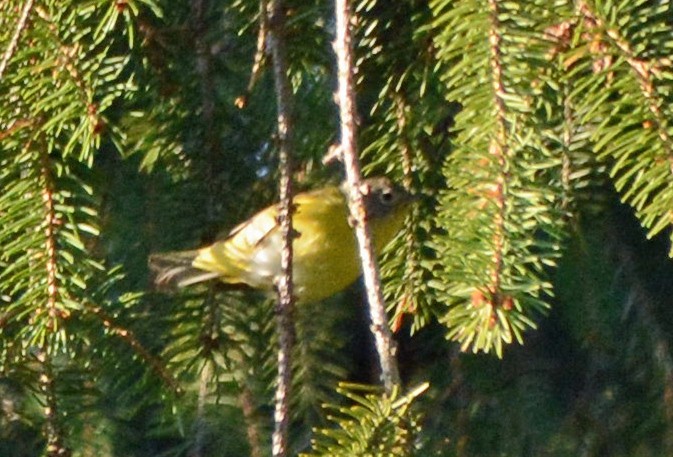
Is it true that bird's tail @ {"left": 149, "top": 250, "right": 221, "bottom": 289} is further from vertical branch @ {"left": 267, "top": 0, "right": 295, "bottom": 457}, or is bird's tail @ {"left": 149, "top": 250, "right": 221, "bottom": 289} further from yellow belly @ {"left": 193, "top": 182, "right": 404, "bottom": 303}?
vertical branch @ {"left": 267, "top": 0, "right": 295, "bottom": 457}

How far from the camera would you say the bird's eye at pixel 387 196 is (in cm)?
120

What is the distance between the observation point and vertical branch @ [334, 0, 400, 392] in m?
0.95

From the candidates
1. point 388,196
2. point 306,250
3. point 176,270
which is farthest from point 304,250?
point 388,196

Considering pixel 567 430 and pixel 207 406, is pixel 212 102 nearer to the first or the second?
pixel 207 406

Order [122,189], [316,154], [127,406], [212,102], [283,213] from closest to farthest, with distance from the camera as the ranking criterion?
[283,213]
[212,102]
[316,154]
[122,189]
[127,406]

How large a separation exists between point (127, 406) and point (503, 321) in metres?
0.88

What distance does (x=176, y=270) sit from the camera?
54.8 inches

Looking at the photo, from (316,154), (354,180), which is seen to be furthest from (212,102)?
(354,180)

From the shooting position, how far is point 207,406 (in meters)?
1.65

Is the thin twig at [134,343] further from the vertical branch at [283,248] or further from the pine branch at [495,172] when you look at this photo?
the pine branch at [495,172]

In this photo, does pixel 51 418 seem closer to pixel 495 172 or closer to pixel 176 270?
pixel 176 270

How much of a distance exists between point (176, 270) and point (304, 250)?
45 centimetres

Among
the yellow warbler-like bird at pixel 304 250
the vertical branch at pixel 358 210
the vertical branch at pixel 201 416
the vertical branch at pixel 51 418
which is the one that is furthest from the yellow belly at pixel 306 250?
the vertical branch at pixel 358 210

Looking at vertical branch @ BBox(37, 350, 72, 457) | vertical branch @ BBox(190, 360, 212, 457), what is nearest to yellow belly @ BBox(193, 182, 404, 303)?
vertical branch @ BBox(190, 360, 212, 457)
